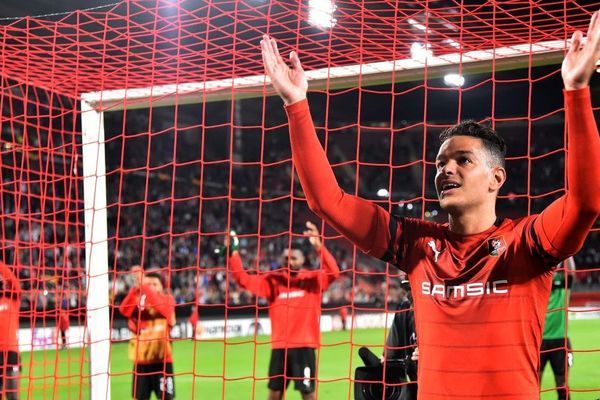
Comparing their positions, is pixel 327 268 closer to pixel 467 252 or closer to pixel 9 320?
pixel 9 320

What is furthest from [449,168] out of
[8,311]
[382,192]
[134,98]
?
[382,192]

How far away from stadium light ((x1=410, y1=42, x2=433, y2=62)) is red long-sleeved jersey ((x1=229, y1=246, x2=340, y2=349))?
226 cm

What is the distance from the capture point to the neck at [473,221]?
233 centimetres

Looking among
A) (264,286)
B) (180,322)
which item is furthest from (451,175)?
(180,322)

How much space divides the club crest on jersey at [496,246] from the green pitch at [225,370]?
3.63 metres

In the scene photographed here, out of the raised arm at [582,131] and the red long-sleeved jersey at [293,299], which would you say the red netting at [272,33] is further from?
the raised arm at [582,131]

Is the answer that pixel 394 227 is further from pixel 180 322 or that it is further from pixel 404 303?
pixel 180 322

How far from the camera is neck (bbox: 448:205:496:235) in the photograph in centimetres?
233

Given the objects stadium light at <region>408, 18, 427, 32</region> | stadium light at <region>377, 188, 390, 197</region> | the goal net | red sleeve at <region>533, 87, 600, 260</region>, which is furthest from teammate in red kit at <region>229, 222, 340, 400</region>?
red sleeve at <region>533, 87, 600, 260</region>

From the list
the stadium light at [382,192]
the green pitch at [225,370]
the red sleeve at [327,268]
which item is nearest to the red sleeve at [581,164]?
the stadium light at [382,192]

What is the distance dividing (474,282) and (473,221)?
0.64ft

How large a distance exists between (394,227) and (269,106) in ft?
67.2

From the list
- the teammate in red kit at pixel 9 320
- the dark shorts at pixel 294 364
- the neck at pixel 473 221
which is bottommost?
the dark shorts at pixel 294 364

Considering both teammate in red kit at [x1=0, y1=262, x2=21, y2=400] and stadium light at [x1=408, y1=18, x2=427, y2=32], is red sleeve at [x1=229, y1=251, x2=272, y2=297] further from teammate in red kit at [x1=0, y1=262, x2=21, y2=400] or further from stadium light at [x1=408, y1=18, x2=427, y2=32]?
stadium light at [x1=408, y1=18, x2=427, y2=32]
